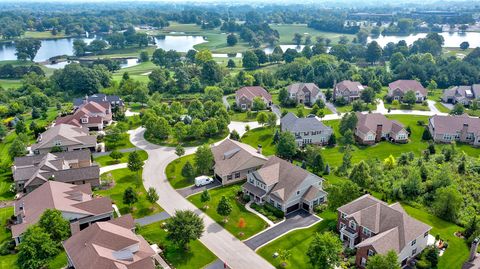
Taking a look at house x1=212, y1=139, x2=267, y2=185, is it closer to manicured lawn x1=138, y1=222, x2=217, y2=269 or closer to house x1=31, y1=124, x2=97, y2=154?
manicured lawn x1=138, y1=222, x2=217, y2=269

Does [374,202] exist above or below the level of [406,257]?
above

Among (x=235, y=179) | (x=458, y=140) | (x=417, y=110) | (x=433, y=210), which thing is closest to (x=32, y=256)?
(x=235, y=179)

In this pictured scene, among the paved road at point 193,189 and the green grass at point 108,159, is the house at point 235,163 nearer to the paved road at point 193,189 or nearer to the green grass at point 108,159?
the paved road at point 193,189

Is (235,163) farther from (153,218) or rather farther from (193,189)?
(153,218)

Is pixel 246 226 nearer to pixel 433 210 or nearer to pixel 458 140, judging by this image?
pixel 433 210

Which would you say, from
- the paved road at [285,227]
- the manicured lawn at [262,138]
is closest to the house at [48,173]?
the paved road at [285,227]

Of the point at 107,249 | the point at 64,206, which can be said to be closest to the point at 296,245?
the point at 107,249
